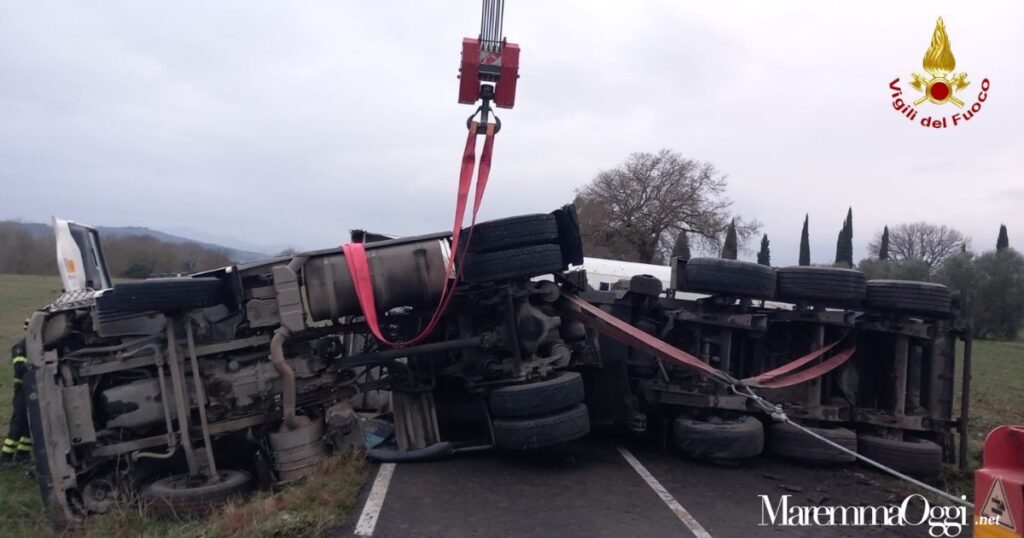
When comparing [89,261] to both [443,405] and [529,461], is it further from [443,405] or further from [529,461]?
[529,461]

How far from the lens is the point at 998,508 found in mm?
2803

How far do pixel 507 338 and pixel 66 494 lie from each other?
3.66 m

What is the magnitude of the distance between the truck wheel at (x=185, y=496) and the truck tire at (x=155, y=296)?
53.7 inches

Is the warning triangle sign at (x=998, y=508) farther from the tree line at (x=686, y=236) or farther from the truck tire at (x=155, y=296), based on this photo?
the tree line at (x=686, y=236)

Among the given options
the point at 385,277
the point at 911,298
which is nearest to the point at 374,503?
the point at 385,277

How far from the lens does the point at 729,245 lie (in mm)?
28984

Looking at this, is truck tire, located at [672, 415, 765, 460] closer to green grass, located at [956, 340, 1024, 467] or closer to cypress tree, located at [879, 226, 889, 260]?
green grass, located at [956, 340, 1024, 467]

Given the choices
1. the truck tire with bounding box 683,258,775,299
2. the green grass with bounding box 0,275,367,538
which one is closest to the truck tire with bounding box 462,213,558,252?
the truck tire with bounding box 683,258,775,299

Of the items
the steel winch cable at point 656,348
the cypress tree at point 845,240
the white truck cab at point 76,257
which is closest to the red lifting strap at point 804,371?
the steel winch cable at point 656,348

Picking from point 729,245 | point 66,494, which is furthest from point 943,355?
point 729,245

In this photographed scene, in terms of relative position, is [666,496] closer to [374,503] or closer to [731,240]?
[374,503]

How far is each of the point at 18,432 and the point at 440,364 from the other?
4129 mm

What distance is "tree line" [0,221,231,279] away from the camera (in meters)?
24.3

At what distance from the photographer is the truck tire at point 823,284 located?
7289 mm
